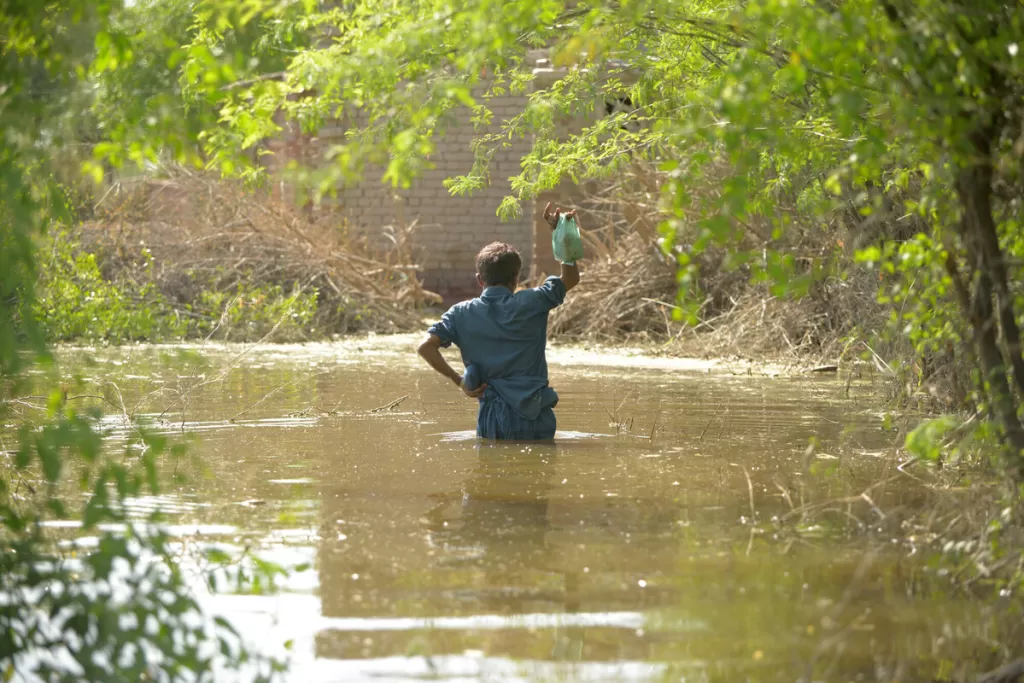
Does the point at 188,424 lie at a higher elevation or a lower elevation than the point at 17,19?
lower

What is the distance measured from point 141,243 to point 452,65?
12.5 m

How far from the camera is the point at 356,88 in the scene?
201 inches

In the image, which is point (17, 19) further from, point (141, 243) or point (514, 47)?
A: point (141, 243)

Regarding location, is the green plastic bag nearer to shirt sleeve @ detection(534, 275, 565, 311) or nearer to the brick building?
shirt sleeve @ detection(534, 275, 565, 311)

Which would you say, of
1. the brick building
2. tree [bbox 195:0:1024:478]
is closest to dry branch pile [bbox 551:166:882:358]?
the brick building

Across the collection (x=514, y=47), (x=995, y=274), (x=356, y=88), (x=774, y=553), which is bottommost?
(x=774, y=553)

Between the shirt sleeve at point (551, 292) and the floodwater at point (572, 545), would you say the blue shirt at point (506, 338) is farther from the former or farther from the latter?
the floodwater at point (572, 545)

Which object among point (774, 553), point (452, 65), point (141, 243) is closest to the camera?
point (774, 553)

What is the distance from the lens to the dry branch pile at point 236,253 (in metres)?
18.4

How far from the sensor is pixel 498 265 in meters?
7.79

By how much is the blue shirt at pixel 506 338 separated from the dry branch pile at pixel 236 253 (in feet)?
34.0

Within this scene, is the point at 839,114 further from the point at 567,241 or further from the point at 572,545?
the point at 567,241

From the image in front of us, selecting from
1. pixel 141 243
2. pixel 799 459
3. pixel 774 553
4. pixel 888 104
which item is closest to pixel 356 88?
pixel 888 104

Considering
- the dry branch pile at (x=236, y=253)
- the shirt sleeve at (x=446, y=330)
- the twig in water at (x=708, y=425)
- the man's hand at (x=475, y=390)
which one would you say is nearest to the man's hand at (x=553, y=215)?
the shirt sleeve at (x=446, y=330)
